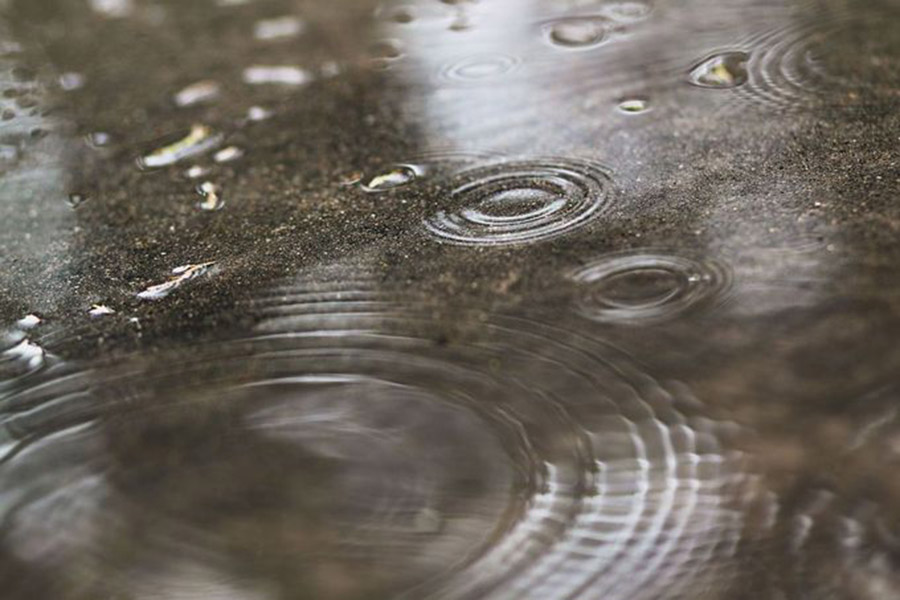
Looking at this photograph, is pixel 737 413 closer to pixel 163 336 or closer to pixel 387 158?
pixel 163 336

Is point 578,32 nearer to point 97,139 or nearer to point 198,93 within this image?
point 198,93

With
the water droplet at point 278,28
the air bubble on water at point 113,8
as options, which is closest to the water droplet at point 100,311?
the water droplet at point 278,28

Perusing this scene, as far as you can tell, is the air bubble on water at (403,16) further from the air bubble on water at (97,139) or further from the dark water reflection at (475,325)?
the air bubble on water at (97,139)

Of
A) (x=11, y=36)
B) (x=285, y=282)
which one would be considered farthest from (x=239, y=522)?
(x=11, y=36)

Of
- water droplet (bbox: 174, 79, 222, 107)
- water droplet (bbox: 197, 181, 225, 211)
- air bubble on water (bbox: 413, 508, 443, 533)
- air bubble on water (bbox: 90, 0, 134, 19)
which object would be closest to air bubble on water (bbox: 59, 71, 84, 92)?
water droplet (bbox: 174, 79, 222, 107)

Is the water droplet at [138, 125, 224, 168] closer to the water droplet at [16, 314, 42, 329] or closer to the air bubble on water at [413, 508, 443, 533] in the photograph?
the water droplet at [16, 314, 42, 329]

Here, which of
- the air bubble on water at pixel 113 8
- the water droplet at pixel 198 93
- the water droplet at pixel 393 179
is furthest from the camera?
the air bubble on water at pixel 113 8
